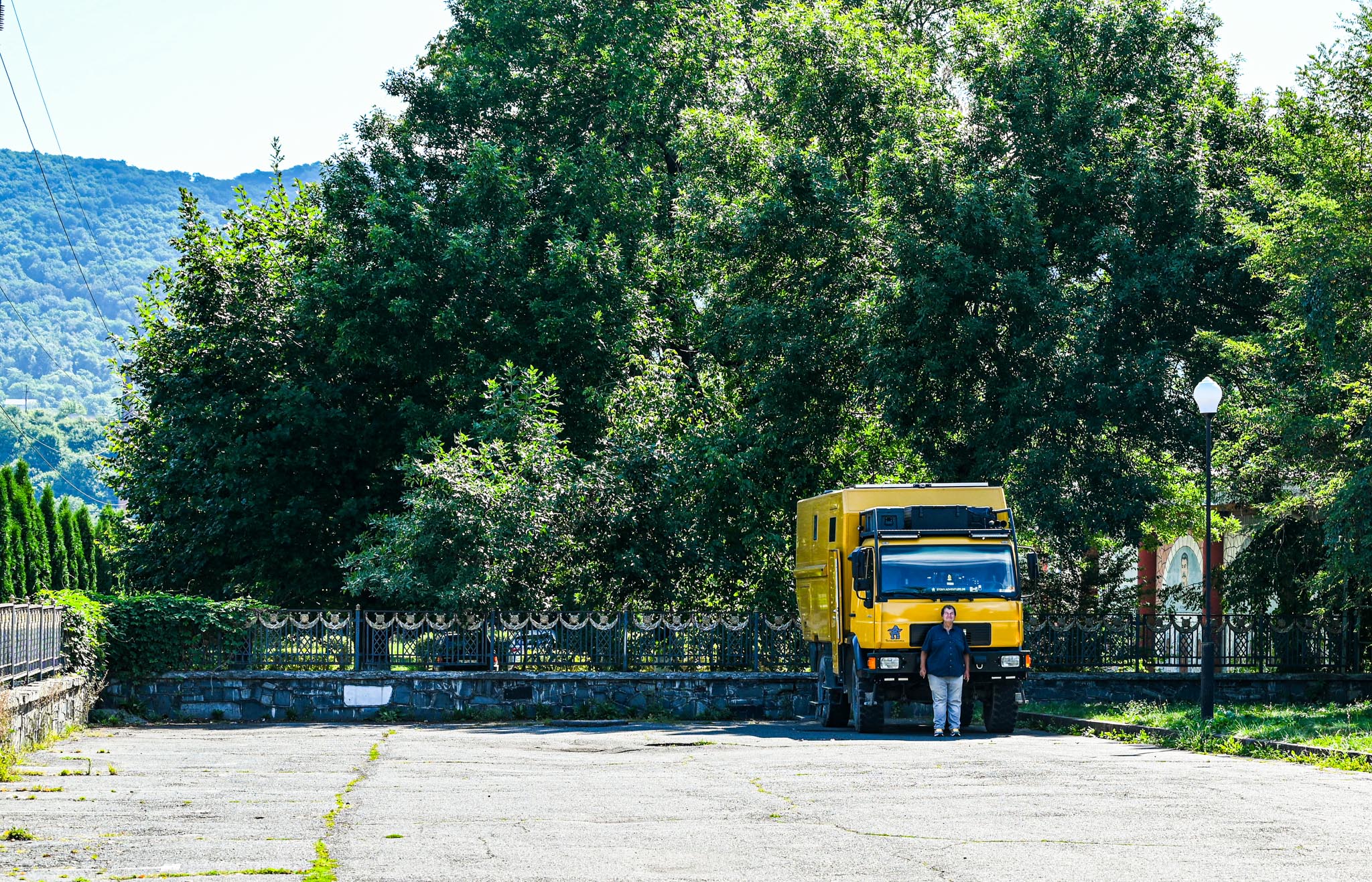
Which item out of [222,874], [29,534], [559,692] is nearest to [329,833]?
[222,874]

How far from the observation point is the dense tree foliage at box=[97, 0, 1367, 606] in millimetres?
27109

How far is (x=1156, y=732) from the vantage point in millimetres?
19484

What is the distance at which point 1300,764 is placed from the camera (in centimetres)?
1603

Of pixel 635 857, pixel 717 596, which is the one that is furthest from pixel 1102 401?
pixel 635 857

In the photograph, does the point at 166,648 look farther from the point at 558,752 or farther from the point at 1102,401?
the point at 1102,401

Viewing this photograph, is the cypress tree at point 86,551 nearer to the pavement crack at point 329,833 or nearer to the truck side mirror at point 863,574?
the truck side mirror at point 863,574

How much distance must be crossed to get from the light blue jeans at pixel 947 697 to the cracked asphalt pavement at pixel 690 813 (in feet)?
6.72

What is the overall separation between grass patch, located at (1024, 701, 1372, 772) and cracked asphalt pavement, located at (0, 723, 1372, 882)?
1.77ft

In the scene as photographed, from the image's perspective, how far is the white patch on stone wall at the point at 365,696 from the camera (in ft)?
83.4

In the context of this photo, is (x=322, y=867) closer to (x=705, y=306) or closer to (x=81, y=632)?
(x=81, y=632)

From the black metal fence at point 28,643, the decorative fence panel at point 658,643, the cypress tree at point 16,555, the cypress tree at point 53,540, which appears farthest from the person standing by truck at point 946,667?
the cypress tree at point 53,540

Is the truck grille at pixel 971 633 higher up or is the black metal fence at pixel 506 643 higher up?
the truck grille at pixel 971 633

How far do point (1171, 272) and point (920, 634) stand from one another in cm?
943

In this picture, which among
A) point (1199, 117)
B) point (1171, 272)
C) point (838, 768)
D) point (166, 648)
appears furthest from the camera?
point (1199, 117)
